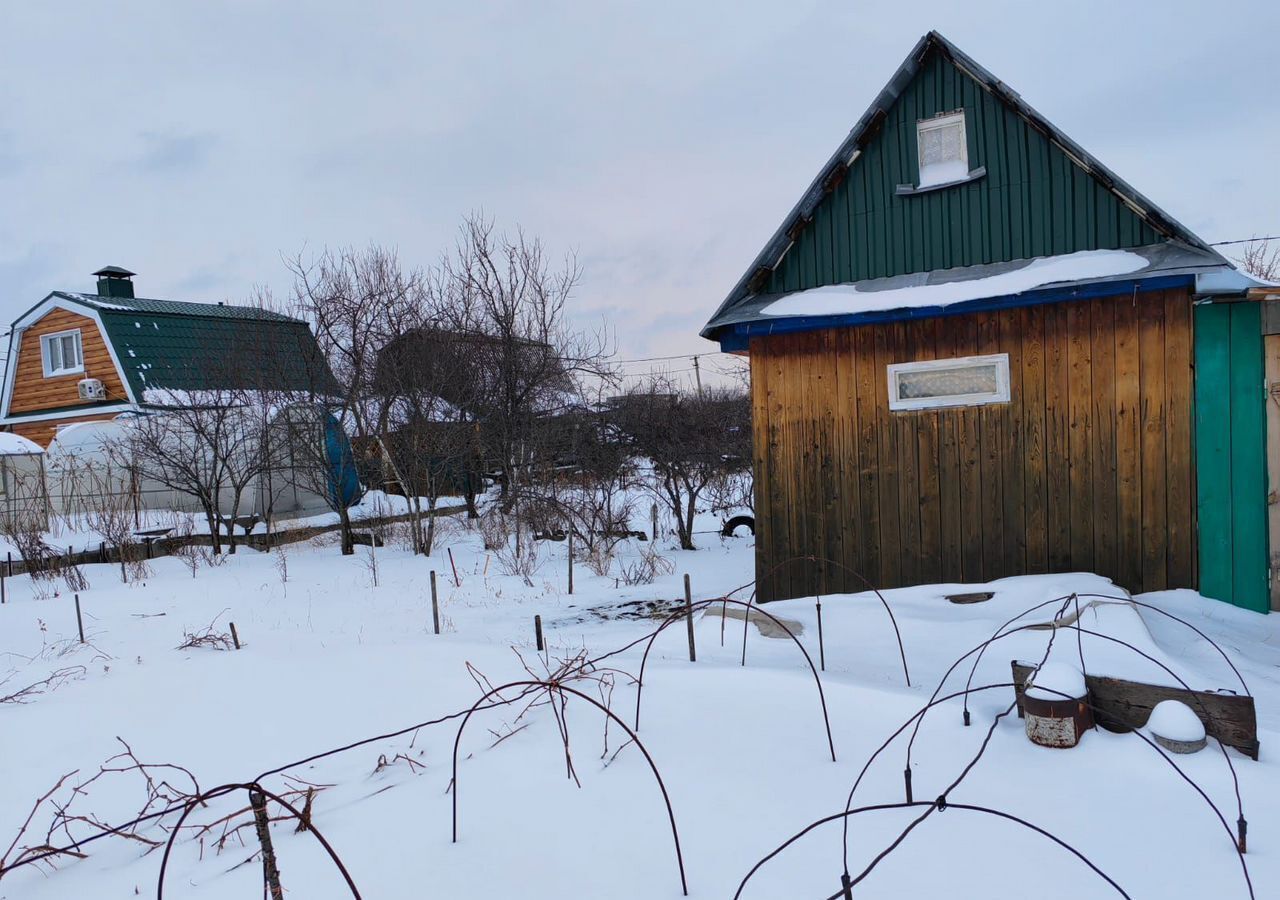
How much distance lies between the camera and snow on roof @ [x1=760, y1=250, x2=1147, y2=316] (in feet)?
19.0

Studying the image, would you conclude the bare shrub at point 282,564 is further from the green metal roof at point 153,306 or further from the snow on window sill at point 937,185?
the snow on window sill at point 937,185

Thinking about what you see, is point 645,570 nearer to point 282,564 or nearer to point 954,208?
point 282,564

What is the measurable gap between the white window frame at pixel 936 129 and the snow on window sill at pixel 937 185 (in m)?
0.01

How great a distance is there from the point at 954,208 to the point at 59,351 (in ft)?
67.6

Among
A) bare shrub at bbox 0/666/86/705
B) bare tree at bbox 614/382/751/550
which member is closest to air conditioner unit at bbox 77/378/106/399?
bare tree at bbox 614/382/751/550

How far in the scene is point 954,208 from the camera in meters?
6.62

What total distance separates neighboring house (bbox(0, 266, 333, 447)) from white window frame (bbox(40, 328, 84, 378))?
0.08 ft

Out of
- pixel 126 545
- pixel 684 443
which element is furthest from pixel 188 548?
pixel 684 443

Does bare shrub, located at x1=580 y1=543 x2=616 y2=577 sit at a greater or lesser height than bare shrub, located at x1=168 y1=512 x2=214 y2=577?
lesser

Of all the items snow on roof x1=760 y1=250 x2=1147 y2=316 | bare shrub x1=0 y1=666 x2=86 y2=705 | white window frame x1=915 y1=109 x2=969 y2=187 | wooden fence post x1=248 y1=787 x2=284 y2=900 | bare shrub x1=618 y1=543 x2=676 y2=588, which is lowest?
bare shrub x1=618 y1=543 x2=676 y2=588

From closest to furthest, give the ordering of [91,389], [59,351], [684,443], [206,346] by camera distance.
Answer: [684,443] < [206,346] < [91,389] < [59,351]

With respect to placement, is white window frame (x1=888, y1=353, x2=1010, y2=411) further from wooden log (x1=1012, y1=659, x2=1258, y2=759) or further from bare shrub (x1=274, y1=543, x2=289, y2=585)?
bare shrub (x1=274, y1=543, x2=289, y2=585)

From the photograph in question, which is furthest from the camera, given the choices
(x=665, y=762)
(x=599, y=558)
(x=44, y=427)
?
(x=44, y=427)

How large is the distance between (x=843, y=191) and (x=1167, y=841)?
5.61 metres
